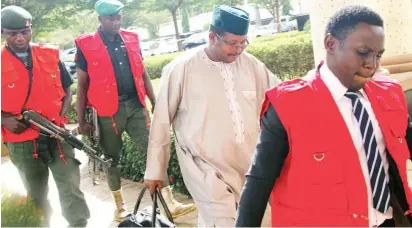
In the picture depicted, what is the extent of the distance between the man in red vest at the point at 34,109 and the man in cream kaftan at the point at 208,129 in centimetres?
118

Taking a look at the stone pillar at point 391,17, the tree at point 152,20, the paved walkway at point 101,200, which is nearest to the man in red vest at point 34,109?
the paved walkway at point 101,200

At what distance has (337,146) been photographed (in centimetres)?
175

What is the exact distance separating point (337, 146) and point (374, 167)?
0.51 ft

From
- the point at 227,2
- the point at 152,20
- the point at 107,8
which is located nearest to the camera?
the point at 107,8

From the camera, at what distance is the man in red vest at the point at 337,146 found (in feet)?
5.77

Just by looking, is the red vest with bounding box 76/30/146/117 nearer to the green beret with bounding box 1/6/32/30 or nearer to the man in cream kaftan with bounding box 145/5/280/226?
the green beret with bounding box 1/6/32/30

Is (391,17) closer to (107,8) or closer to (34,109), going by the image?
(107,8)

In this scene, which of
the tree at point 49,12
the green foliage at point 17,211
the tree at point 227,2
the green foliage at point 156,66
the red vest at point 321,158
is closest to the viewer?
the red vest at point 321,158

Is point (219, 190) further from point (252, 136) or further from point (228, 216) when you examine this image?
point (252, 136)

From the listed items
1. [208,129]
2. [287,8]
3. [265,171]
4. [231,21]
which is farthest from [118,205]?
[287,8]

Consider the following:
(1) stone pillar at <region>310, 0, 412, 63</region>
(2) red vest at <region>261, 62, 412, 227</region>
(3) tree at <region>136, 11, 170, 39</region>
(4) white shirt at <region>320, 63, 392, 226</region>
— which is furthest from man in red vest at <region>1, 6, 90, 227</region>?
(3) tree at <region>136, 11, 170, 39</region>

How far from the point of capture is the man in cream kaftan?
3.06 meters

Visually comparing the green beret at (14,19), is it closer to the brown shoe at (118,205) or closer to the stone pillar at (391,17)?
the brown shoe at (118,205)

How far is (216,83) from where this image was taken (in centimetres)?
314
